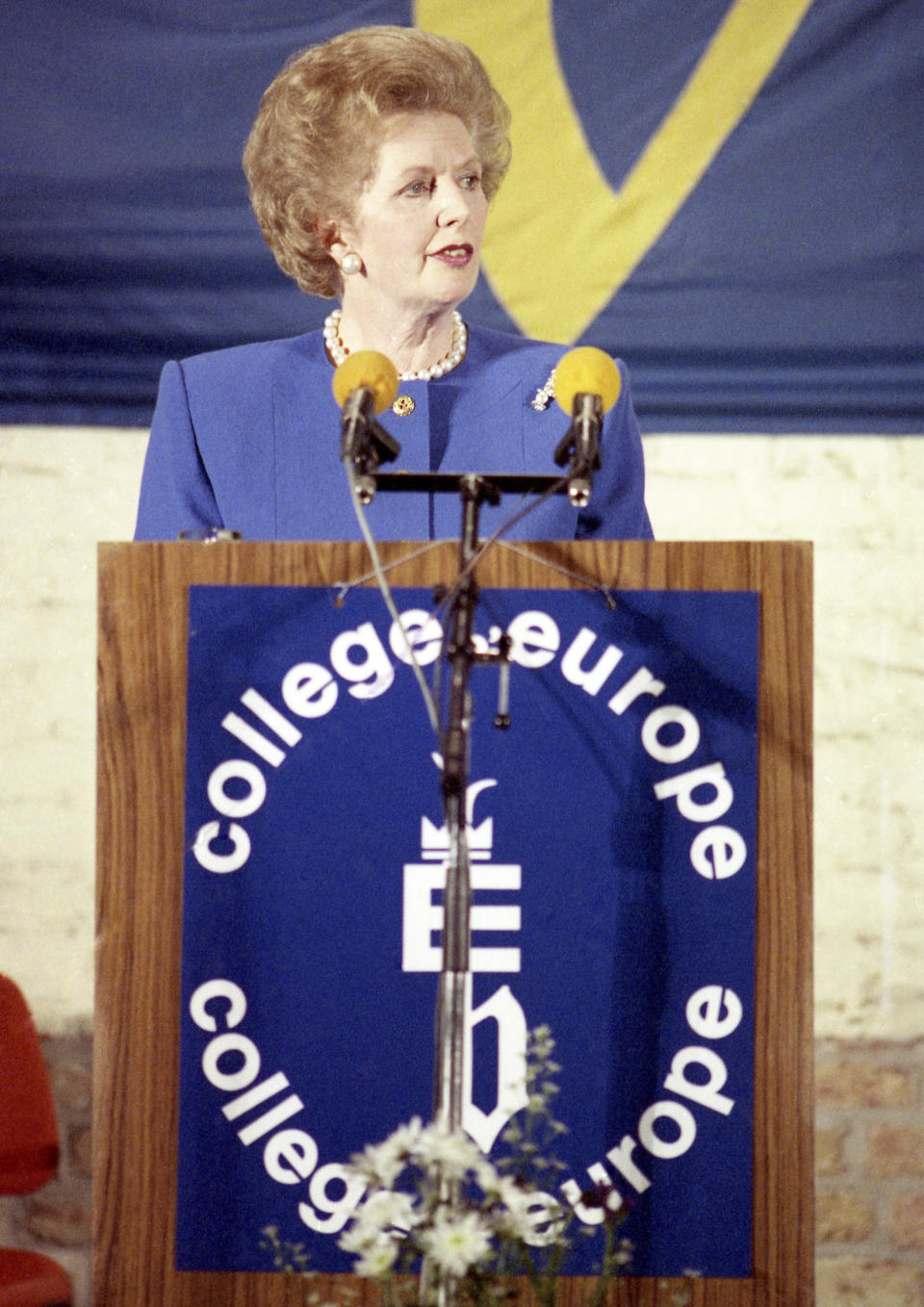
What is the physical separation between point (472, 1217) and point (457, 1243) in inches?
0.8

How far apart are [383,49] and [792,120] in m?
0.87

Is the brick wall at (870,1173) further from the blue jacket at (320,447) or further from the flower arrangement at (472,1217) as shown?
the flower arrangement at (472,1217)

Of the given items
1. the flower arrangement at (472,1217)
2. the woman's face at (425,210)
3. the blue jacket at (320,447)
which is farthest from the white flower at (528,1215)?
the woman's face at (425,210)

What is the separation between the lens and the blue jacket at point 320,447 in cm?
187

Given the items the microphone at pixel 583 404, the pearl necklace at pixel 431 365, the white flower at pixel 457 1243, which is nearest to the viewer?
the white flower at pixel 457 1243

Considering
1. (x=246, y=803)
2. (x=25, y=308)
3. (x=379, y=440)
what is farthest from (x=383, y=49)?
(x=246, y=803)

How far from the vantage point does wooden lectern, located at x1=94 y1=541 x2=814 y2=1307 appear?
48.7 inches

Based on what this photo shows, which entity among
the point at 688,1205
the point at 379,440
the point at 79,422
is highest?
the point at 79,422

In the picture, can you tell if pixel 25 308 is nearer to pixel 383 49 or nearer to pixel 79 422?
pixel 79 422

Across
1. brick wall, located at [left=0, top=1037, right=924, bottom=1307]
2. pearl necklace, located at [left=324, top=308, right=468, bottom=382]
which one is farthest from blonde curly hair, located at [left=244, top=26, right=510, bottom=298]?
brick wall, located at [left=0, top=1037, right=924, bottom=1307]

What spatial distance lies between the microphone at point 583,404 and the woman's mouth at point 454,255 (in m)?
0.81

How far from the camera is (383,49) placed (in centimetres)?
195

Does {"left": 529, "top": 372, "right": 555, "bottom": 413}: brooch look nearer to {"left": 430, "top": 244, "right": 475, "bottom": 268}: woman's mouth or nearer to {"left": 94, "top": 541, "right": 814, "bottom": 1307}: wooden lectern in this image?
{"left": 430, "top": 244, "right": 475, "bottom": 268}: woman's mouth

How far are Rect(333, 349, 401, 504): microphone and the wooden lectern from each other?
131 mm
